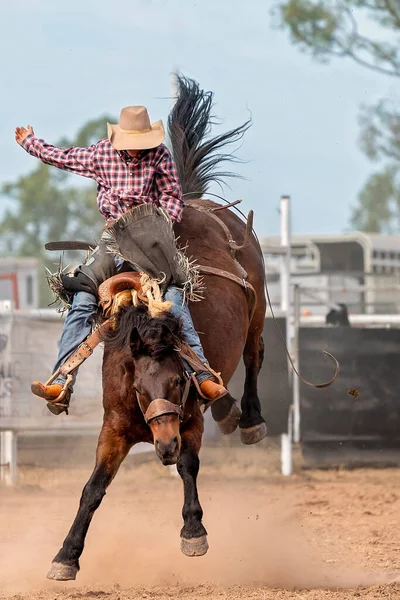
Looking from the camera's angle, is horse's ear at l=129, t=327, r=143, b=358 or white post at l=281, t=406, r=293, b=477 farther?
white post at l=281, t=406, r=293, b=477

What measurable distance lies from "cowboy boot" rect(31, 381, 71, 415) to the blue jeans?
6 cm

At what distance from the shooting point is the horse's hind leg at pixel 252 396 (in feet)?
22.4

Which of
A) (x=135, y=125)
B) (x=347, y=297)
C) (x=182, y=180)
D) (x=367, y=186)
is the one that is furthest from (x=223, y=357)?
(x=367, y=186)

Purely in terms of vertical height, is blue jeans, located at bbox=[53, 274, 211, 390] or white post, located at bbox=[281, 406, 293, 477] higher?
blue jeans, located at bbox=[53, 274, 211, 390]

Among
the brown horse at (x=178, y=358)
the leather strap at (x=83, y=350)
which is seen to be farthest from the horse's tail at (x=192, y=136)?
the leather strap at (x=83, y=350)

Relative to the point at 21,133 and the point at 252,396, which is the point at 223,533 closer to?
the point at 252,396

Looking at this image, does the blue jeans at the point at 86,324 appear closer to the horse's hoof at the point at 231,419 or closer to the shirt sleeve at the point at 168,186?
the shirt sleeve at the point at 168,186

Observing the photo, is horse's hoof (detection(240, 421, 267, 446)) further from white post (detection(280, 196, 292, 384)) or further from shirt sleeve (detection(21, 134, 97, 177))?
white post (detection(280, 196, 292, 384))

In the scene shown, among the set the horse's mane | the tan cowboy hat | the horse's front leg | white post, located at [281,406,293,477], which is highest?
the tan cowboy hat

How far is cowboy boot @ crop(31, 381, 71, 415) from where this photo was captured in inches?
198

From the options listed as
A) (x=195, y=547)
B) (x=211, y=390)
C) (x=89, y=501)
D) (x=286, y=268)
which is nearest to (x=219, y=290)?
(x=211, y=390)

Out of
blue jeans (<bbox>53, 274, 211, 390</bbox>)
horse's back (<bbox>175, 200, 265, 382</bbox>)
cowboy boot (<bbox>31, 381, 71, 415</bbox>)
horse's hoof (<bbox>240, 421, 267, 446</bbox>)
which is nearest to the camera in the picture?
cowboy boot (<bbox>31, 381, 71, 415</bbox>)

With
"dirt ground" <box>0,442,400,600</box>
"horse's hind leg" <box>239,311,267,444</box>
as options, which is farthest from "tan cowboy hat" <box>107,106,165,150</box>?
"dirt ground" <box>0,442,400,600</box>

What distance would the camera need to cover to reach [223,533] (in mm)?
6859
